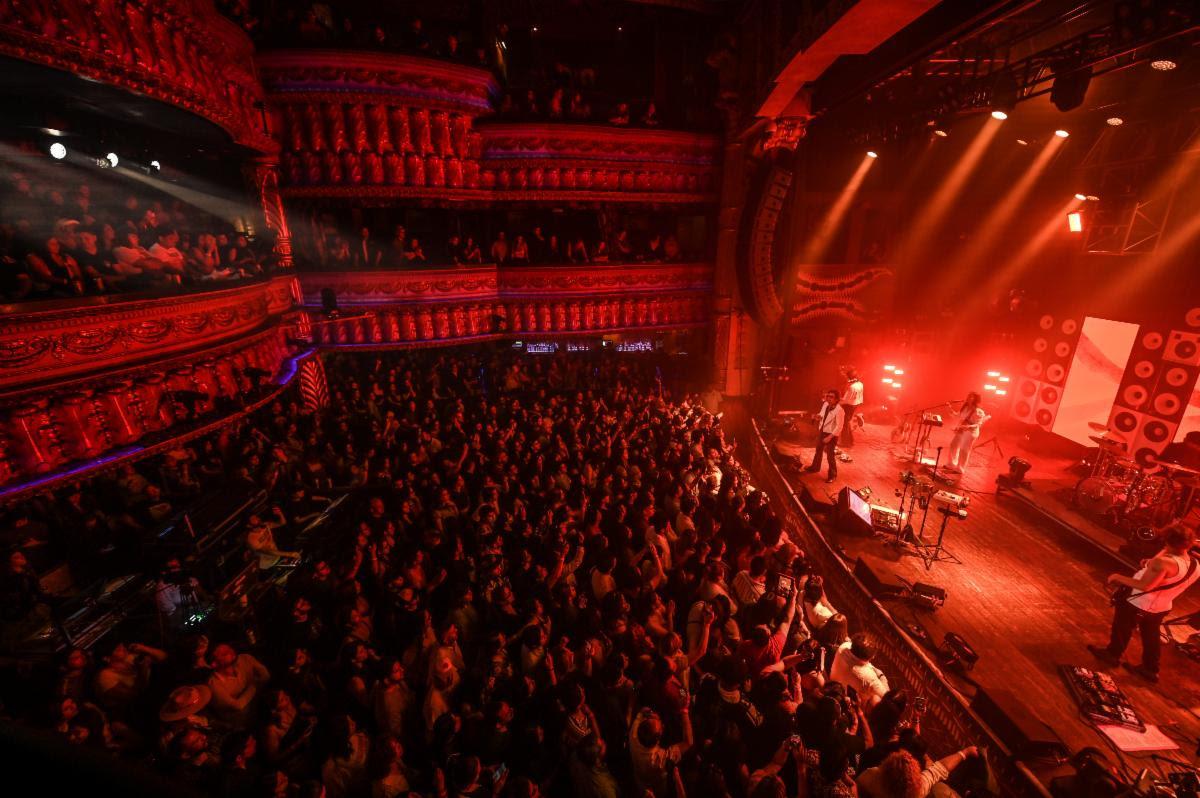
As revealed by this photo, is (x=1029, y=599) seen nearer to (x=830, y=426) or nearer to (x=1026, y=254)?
(x=830, y=426)

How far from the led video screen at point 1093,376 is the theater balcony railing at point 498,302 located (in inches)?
341

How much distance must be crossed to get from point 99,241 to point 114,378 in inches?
84.3

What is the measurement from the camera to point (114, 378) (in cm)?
612

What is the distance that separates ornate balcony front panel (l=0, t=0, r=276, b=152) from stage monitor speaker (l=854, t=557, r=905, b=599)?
10982mm

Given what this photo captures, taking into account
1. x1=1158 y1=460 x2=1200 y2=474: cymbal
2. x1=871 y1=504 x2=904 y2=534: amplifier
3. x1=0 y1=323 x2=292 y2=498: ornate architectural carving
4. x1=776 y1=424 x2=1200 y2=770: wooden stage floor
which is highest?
x1=0 y1=323 x2=292 y2=498: ornate architectural carving

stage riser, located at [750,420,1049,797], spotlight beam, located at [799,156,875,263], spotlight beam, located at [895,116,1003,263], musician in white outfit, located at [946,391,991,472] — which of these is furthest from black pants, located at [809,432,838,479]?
spotlight beam, located at [895,116,1003,263]

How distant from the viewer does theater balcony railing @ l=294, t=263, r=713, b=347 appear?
1184 cm

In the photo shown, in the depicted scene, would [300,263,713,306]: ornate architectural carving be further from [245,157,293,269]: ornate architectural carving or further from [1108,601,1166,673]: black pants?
[1108,601,1166,673]: black pants

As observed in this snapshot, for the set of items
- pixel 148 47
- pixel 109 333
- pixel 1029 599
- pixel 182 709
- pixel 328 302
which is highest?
pixel 148 47

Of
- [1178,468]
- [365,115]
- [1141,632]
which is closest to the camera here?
[1141,632]

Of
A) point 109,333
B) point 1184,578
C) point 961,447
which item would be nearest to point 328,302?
point 109,333

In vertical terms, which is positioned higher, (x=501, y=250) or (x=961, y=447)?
(x=501, y=250)

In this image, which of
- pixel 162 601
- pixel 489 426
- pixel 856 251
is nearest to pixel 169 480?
pixel 162 601

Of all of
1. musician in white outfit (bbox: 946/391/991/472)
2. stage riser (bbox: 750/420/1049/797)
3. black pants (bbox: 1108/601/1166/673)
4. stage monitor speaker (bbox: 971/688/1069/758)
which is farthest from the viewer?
musician in white outfit (bbox: 946/391/991/472)
